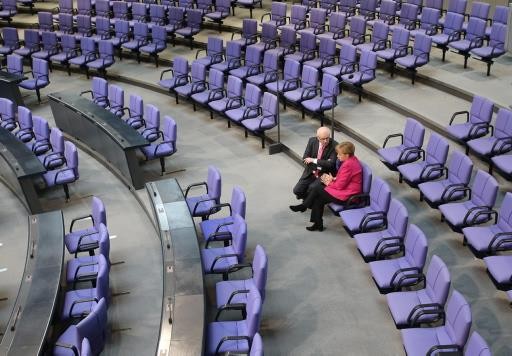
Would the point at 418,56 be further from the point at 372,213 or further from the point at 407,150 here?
the point at 372,213

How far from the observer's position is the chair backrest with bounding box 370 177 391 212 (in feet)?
22.1

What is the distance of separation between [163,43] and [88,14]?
10.9 feet

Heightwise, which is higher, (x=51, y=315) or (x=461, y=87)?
(x=461, y=87)

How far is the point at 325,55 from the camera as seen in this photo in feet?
35.9

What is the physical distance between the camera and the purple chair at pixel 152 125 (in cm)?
924

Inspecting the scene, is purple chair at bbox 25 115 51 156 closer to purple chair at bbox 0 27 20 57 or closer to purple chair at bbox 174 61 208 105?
purple chair at bbox 174 61 208 105

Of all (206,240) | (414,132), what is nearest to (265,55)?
(414,132)

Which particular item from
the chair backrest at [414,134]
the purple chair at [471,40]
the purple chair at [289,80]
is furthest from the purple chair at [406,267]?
the purple chair at [471,40]

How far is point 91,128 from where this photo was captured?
9.58 metres

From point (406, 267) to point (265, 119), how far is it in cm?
389

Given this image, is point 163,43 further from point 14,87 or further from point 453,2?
point 453,2

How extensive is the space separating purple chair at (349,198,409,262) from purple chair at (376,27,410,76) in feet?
14.9

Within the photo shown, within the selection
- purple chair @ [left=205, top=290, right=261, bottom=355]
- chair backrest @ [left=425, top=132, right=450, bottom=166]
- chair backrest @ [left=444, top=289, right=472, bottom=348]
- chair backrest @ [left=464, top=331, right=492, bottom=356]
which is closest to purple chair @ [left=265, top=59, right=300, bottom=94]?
chair backrest @ [left=425, top=132, right=450, bottom=166]

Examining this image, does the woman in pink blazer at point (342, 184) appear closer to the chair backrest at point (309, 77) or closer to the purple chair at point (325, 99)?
the purple chair at point (325, 99)
